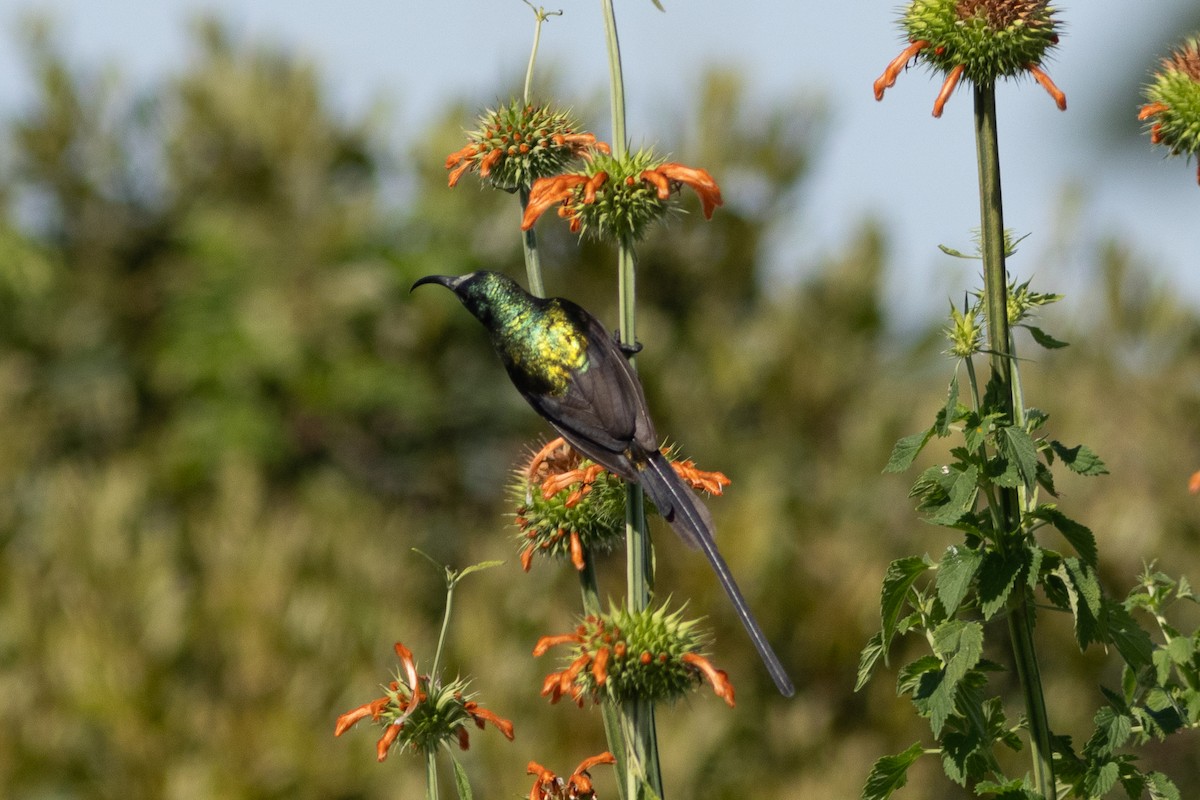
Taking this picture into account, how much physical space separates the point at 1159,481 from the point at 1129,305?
135 centimetres

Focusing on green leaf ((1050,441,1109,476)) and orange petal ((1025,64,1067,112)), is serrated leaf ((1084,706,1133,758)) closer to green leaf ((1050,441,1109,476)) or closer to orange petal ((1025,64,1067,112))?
green leaf ((1050,441,1109,476))

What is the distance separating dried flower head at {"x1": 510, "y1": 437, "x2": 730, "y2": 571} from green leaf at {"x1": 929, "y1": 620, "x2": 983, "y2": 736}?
1.09 feet

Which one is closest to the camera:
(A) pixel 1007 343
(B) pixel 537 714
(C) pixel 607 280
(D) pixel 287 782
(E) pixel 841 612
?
(A) pixel 1007 343

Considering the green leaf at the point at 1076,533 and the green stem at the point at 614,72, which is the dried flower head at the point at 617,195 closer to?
the green stem at the point at 614,72

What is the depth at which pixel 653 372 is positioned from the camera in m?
10.8

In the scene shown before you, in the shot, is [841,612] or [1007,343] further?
[841,612]

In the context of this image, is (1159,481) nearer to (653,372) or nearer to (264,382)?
(653,372)

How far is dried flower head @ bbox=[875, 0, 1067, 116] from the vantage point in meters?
1.66

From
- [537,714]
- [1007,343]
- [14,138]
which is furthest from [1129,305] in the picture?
[1007,343]

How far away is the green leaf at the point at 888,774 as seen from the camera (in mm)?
1604

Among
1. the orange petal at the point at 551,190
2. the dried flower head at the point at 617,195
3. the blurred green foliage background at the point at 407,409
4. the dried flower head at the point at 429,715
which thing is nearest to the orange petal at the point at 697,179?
the dried flower head at the point at 617,195

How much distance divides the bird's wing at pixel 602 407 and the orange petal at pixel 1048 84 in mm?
605

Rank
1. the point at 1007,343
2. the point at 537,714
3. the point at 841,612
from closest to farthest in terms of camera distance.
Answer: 1. the point at 1007,343
2. the point at 537,714
3. the point at 841,612

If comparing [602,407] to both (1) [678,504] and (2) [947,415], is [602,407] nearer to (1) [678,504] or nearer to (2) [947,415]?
(1) [678,504]
